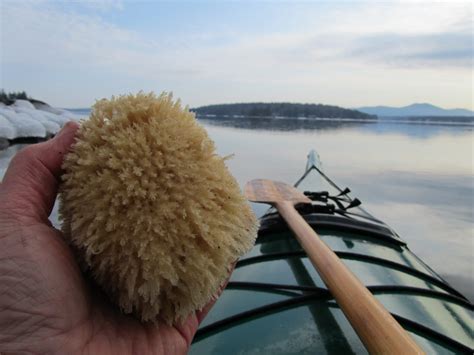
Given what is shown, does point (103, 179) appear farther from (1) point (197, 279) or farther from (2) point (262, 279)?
(2) point (262, 279)

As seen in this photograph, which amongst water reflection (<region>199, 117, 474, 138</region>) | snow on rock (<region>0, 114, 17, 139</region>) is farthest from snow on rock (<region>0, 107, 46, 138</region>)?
water reflection (<region>199, 117, 474, 138</region>)

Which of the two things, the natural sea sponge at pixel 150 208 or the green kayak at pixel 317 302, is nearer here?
the natural sea sponge at pixel 150 208

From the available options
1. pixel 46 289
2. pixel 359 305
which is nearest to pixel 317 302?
pixel 359 305

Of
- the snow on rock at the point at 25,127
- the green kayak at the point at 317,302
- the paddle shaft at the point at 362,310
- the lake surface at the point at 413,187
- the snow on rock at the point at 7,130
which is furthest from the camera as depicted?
the snow on rock at the point at 25,127

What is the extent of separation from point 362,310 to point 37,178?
1.00m

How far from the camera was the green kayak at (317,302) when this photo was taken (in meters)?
1.44

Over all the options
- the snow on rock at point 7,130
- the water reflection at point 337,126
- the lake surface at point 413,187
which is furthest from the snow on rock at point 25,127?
the water reflection at point 337,126

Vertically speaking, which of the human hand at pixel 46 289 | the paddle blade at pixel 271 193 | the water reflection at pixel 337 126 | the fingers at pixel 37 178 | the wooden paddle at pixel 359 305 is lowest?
the water reflection at pixel 337 126

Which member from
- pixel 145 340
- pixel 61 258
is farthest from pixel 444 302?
pixel 61 258

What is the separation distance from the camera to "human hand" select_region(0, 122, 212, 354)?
0.71 meters

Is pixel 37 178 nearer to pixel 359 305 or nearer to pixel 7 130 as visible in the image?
pixel 359 305

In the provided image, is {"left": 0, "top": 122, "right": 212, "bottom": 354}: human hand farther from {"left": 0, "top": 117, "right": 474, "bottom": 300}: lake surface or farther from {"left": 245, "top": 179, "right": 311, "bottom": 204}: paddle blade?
{"left": 245, "top": 179, "right": 311, "bottom": 204}: paddle blade

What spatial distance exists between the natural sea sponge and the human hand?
0.07 m

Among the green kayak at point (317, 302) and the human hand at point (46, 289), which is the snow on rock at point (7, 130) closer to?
the green kayak at point (317, 302)
